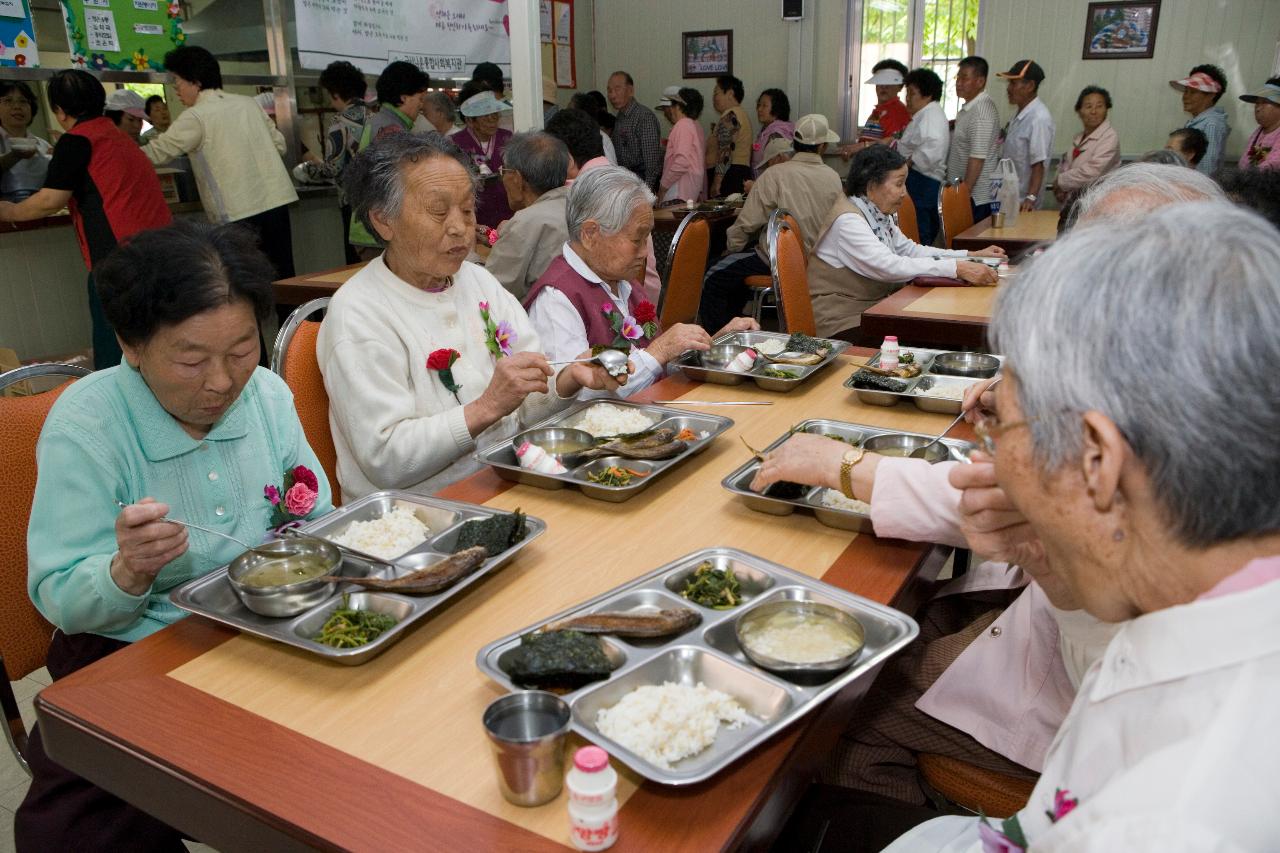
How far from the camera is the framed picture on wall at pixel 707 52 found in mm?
8969

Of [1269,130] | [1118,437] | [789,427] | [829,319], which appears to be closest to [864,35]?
[1269,130]

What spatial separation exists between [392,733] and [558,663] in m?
0.21

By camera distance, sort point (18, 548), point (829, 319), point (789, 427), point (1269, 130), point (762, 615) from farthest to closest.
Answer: point (1269, 130), point (829, 319), point (789, 427), point (18, 548), point (762, 615)

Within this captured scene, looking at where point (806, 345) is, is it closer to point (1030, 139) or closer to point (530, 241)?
point (530, 241)

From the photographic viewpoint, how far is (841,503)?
1.67m

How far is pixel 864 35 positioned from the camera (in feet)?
27.4

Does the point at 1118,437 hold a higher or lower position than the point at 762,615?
higher

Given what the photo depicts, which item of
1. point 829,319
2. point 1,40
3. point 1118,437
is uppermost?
point 1,40

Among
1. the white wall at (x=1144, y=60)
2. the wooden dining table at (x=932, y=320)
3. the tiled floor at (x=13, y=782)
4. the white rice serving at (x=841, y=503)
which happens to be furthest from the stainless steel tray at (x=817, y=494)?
the white wall at (x=1144, y=60)

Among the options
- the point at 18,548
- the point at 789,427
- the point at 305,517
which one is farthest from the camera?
the point at 789,427

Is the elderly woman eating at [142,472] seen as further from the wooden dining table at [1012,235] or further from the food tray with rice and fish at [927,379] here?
the wooden dining table at [1012,235]

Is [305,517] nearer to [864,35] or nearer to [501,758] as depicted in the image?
[501,758]

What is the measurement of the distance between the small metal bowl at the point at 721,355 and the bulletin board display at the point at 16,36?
12.5 ft

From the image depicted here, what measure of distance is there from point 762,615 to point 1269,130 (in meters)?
6.71
